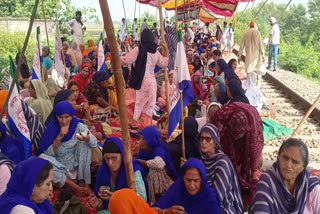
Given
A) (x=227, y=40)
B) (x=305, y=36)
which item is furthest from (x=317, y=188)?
(x=305, y=36)

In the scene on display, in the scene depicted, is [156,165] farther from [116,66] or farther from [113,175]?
[116,66]

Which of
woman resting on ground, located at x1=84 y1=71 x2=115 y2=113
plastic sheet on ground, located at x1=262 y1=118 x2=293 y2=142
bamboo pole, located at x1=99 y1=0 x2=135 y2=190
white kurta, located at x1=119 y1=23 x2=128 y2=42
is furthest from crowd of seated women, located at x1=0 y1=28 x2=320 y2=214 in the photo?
white kurta, located at x1=119 y1=23 x2=128 y2=42

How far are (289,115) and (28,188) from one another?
6.81 meters

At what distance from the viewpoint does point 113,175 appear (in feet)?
11.0

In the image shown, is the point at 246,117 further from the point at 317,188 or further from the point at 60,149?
the point at 60,149

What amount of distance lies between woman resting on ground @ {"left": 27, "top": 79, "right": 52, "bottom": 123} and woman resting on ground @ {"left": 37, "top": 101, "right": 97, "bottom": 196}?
78 cm

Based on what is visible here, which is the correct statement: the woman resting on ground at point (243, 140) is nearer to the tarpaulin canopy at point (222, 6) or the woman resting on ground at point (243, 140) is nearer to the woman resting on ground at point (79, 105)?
the woman resting on ground at point (79, 105)

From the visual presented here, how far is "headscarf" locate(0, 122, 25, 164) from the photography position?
3.54 metres

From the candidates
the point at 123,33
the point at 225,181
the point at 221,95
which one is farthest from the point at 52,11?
the point at 225,181

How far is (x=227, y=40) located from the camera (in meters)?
18.9

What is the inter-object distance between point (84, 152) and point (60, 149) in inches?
10.2

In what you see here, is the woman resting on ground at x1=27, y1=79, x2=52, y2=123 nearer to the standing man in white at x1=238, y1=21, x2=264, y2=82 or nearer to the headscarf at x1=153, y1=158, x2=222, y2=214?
the headscarf at x1=153, y1=158, x2=222, y2=214

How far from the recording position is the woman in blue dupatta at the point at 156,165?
3.65 m

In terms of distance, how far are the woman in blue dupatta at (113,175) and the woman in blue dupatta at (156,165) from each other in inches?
10.4
